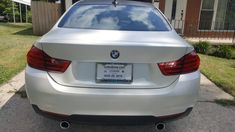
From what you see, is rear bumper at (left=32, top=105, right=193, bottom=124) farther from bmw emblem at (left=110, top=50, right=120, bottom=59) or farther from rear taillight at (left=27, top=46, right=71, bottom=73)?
bmw emblem at (left=110, top=50, right=120, bottom=59)

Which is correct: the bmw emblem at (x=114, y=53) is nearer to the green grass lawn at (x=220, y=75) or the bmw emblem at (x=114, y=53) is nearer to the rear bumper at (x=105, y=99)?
the rear bumper at (x=105, y=99)

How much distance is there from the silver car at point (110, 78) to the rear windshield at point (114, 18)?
54cm

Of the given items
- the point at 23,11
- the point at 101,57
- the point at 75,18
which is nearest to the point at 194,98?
the point at 101,57

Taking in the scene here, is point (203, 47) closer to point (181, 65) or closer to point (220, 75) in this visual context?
point (220, 75)

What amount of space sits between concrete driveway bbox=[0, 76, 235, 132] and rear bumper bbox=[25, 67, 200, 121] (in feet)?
2.04

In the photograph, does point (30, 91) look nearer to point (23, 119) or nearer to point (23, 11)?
point (23, 119)

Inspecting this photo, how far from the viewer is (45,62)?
8.45 ft

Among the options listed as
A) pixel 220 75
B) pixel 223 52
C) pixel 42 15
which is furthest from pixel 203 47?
pixel 42 15

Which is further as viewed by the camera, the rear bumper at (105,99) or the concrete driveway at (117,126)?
the concrete driveway at (117,126)

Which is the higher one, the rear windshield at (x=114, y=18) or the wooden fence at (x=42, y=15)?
the rear windshield at (x=114, y=18)

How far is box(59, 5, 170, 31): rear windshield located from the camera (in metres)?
3.21

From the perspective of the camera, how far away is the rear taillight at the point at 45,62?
252 centimetres

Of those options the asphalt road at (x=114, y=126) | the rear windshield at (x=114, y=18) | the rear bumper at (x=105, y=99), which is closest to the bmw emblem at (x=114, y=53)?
the rear bumper at (x=105, y=99)

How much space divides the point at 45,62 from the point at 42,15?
10597 millimetres
